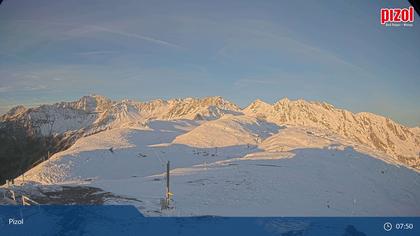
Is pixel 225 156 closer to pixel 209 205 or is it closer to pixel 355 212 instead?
pixel 209 205

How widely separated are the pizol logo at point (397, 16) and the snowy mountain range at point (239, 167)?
1181 mm

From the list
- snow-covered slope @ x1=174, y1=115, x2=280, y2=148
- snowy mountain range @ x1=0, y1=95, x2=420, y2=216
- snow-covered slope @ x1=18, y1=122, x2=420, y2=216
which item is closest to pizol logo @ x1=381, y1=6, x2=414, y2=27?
snowy mountain range @ x1=0, y1=95, x2=420, y2=216

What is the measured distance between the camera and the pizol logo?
3.56 m

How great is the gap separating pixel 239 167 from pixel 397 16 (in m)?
2.36

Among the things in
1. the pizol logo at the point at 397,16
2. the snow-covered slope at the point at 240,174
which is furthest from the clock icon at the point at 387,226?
the pizol logo at the point at 397,16

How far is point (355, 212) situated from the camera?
3539mm

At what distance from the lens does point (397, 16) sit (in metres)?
3.60

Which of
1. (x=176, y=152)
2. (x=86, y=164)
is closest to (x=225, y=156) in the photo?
(x=176, y=152)

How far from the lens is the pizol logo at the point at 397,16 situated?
3.56m

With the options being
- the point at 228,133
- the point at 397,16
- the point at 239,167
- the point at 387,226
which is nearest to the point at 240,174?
the point at 239,167

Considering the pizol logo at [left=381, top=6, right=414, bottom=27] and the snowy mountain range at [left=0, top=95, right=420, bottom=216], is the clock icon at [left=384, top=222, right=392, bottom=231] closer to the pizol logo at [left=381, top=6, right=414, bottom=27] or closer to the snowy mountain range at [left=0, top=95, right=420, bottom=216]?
the snowy mountain range at [left=0, top=95, right=420, bottom=216]

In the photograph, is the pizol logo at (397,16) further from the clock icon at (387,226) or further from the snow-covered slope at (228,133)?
the snow-covered slope at (228,133)

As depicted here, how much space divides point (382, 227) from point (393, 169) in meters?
1.69

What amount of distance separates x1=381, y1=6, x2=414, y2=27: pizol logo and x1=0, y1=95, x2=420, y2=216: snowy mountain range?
1.18m
